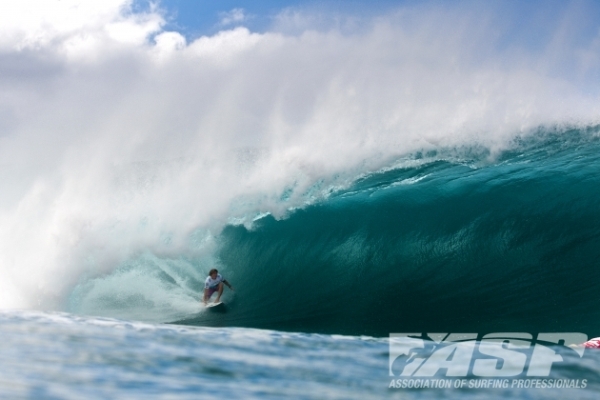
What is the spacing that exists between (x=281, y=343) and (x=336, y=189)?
36.7 feet

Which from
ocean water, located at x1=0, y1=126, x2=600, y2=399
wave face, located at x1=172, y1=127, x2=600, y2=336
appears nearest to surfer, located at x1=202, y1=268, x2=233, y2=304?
ocean water, located at x1=0, y1=126, x2=600, y2=399

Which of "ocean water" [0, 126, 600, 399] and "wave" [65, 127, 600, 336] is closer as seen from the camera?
"ocean water" [0, 126, 600, 399]

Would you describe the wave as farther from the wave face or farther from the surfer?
the surfer

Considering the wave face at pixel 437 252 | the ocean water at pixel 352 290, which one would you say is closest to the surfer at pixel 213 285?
the ocean water at pixel 352 290

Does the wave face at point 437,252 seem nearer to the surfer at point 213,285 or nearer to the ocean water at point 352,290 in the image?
the ocean water at point 352,290

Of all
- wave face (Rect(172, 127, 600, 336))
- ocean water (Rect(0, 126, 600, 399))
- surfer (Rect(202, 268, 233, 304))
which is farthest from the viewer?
surfer (Rect(202, 268, 233, 304))

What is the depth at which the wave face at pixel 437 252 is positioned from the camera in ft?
32.8

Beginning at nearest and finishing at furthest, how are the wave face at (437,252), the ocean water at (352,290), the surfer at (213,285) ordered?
the ocean water at (352,290) < the wave face at (437,252) < the surfer at (213,285)

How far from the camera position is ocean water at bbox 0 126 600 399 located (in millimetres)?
3254

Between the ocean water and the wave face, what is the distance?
1.5 inches

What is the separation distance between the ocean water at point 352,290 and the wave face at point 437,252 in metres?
0.04

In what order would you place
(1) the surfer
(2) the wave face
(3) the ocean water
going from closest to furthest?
(3) the ocean water → (2) the wave face → (1) the surfer

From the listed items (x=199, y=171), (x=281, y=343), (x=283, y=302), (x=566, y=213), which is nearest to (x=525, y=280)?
(x=566, y=213)

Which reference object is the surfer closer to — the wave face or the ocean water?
the ocean water
